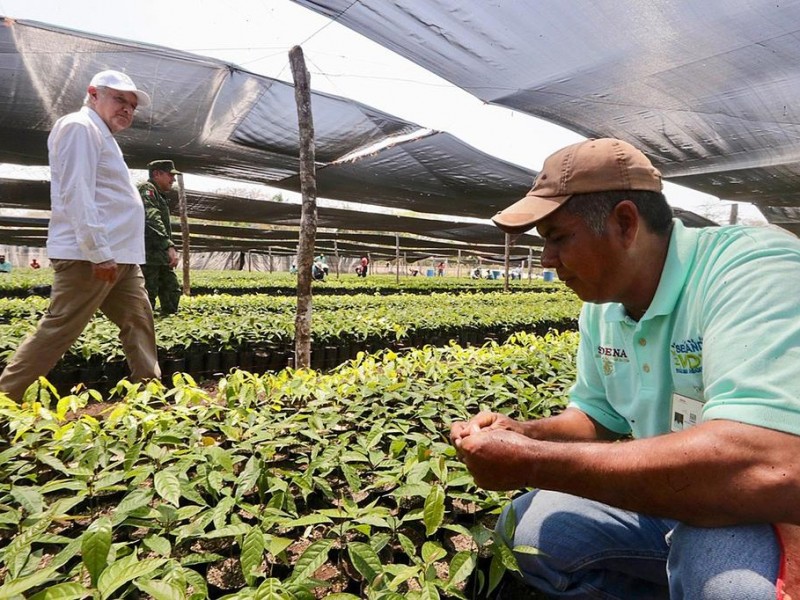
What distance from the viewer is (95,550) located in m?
0.94

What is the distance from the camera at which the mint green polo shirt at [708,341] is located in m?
0.93

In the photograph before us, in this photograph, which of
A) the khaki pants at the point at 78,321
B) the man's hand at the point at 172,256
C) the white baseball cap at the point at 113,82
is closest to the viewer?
the khaki pants at the point at 78,321

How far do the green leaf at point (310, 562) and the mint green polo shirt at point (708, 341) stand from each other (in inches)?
32.1

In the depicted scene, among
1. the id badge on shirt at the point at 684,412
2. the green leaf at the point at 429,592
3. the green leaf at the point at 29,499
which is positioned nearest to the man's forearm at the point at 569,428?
the id badge on shirt at the point at 684,412

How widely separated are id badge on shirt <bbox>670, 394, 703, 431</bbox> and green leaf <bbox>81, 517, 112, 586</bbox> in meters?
1.27

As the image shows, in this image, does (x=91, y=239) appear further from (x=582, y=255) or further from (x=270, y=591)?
(x=582, y=255)

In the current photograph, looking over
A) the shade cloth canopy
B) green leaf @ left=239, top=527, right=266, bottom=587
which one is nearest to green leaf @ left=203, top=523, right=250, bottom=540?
green leaf @ left=239, top=527, right=266, bottom=587

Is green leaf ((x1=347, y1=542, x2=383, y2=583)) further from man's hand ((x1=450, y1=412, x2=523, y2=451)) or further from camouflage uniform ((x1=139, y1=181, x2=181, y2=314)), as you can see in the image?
camouflage uniform ((x1=139, y1=181, x2=181, y2=314))

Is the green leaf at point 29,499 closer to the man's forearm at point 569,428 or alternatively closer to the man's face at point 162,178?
the man's forearm at point 569,428

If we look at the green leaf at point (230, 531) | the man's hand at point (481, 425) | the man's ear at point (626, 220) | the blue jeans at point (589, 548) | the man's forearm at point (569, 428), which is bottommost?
the blue jeans at point (589, 548)

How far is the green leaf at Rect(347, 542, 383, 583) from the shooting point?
3.41 ft

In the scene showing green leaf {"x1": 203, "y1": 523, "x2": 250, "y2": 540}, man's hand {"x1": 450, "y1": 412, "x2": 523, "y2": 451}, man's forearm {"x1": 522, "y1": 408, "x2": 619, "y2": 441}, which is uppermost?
man's hand {"x1": 450, "y1": 412, "x2": 523, "y2": 451}

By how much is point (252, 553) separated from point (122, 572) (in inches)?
9.2

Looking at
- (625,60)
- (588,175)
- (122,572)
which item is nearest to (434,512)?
(122,572)
